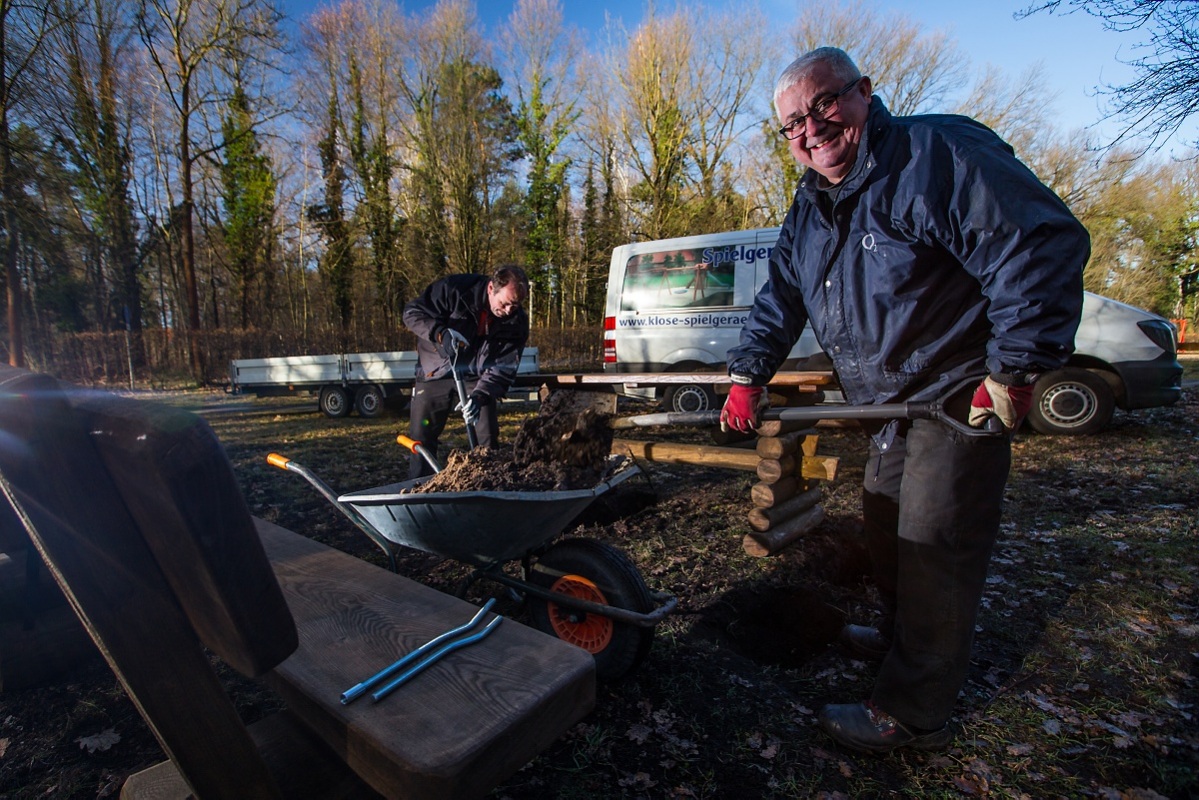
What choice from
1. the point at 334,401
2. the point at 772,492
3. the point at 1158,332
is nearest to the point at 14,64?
the point at 334,401

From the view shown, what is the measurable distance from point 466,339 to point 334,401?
7.22 meters

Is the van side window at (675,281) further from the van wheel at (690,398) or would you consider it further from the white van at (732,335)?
the van wheel at (690,398)

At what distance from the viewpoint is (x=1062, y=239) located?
4.85 ft

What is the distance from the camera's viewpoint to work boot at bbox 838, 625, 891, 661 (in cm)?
246

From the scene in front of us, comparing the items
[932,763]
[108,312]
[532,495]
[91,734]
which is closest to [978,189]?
[532,495]

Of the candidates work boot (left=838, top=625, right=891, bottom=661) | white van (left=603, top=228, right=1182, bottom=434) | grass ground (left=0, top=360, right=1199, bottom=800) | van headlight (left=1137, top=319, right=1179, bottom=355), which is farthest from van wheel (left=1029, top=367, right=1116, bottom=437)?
work boot (left=838, top=625, right=891, bottom=661)

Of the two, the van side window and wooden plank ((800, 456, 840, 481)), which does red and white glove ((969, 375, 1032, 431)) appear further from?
the van side window

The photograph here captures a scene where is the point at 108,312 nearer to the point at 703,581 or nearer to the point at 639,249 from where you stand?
the point at 639,249

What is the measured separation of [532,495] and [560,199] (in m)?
24.0

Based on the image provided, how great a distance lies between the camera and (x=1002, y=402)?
1.57 m

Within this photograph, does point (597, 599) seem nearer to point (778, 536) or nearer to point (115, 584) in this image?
point (778, 536)

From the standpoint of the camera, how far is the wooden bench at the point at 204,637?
2.44 feet

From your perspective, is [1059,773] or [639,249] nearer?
[1059,773]

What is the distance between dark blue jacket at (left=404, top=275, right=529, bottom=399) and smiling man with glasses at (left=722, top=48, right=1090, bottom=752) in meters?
2.51
